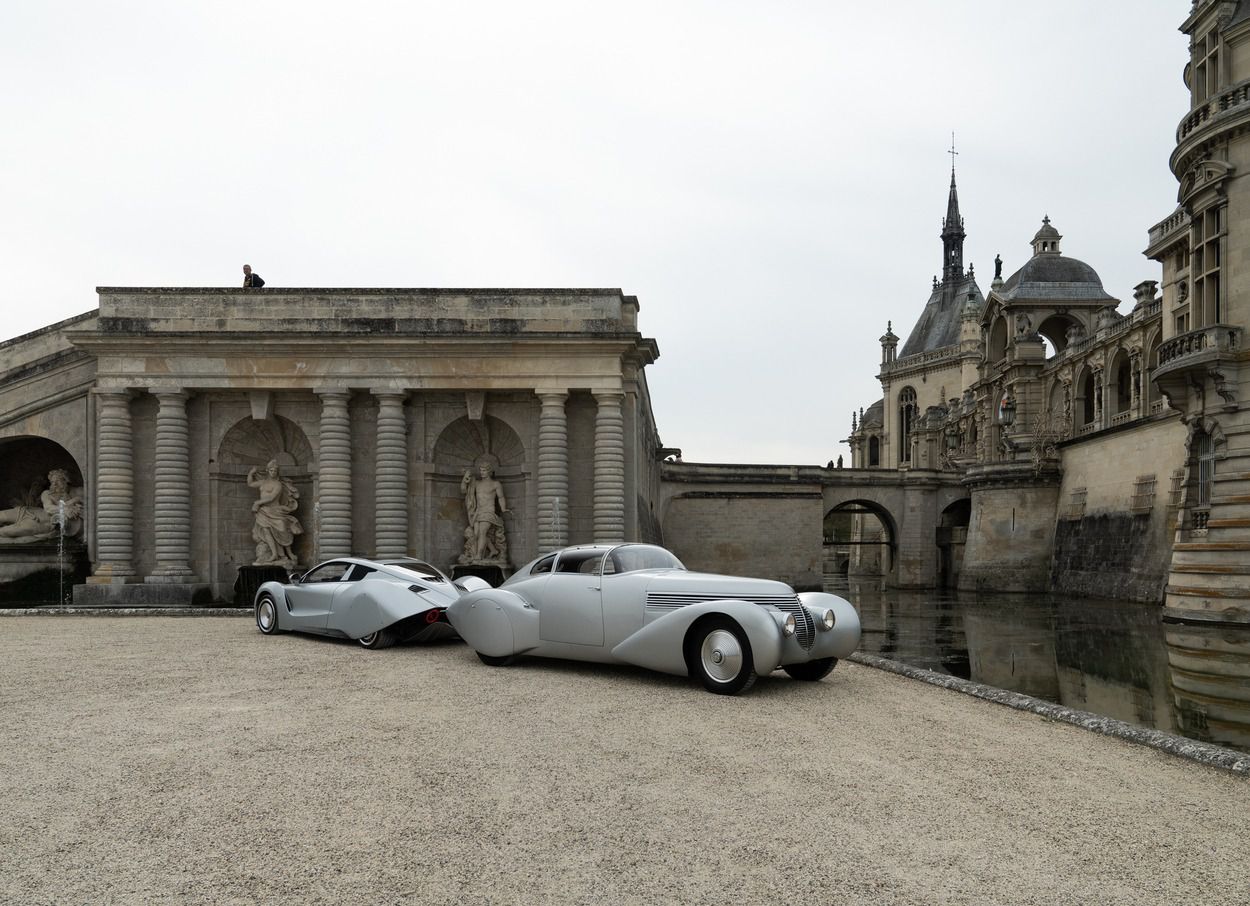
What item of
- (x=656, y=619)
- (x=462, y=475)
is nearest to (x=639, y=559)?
(x=656, y=619)

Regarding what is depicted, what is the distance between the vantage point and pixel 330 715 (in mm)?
8281

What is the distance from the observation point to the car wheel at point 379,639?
1313cm

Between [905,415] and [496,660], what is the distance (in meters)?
82.8

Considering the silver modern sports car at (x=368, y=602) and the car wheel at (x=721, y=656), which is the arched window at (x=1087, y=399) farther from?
the car wheel at (x=721, y=656)

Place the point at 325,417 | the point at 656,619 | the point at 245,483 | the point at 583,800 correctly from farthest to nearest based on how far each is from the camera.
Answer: the point at 245,483, the point at 325,417, the point at 656,619, the point at 583,800

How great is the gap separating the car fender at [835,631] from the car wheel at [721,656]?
88 centimetres

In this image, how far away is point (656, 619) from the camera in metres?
10.0

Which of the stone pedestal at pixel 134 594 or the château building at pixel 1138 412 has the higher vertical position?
the château building at pixel 1138 412

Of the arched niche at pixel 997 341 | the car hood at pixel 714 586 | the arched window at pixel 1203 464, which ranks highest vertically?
the arched niche at pixel 997 341

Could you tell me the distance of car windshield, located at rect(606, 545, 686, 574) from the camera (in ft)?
35.3

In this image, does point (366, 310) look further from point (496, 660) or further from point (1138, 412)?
point (1138, 412)

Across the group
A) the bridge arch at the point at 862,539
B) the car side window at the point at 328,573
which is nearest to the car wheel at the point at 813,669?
the car side window at the point at 328,573

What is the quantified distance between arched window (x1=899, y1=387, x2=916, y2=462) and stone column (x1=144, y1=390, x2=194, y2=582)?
7213 cm

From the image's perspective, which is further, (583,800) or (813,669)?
(813,669)
